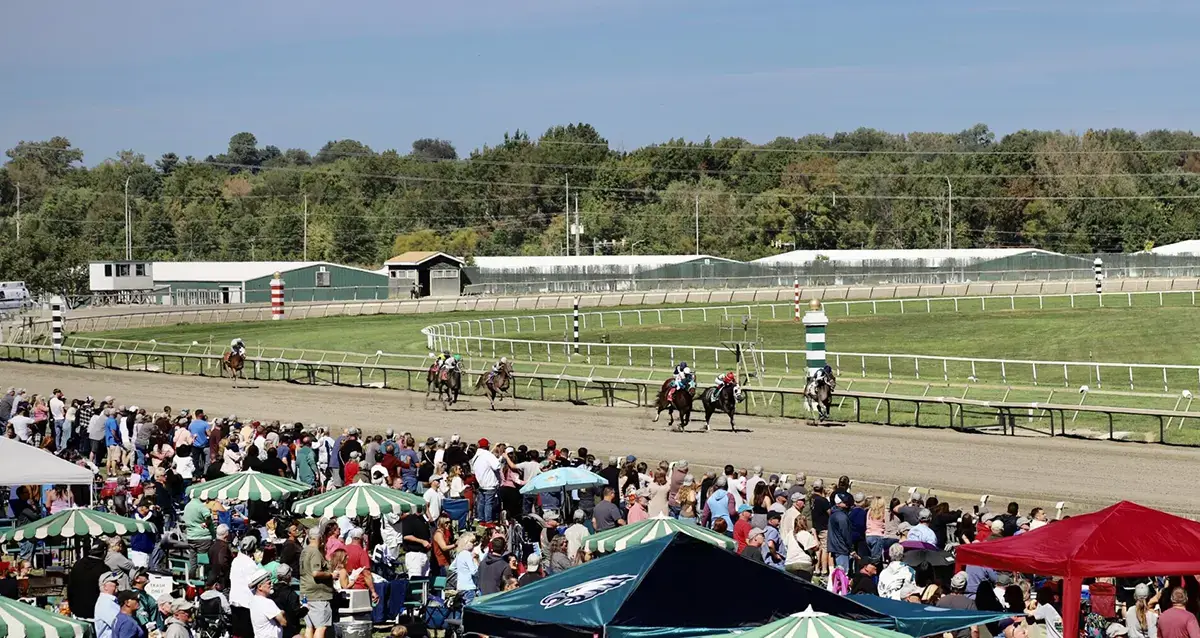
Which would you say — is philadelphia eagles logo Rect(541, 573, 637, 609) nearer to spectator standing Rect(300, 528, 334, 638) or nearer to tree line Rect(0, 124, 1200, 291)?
spectator standing Rect(300, 528, 334, 638)

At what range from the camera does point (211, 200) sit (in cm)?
11656

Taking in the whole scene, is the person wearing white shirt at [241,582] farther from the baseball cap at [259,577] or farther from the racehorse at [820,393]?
the racehorse at [820,393]

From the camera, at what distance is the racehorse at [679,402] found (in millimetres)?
24391

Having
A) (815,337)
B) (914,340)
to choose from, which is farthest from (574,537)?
(914,340)

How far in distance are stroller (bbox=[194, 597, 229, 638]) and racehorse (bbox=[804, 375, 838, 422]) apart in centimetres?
1470

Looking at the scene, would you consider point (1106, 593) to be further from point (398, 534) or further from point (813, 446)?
point (813, 446)

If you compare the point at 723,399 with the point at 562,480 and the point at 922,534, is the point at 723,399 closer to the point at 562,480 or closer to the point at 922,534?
the point at 562,480

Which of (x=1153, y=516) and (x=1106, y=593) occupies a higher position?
(x=1153, y=516)

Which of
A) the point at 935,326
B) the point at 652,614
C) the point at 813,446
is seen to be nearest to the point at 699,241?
the point at 935,326

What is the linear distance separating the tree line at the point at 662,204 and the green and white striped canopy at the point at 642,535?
3151 inches

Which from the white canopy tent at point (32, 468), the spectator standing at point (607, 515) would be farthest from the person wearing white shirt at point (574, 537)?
the white canopy tent at point (32, 468)

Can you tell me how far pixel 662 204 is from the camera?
108 metres

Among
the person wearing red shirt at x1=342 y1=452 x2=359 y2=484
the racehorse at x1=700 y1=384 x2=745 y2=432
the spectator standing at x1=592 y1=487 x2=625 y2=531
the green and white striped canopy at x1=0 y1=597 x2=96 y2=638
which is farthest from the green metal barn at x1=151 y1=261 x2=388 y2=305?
the green and white striped canopy at x1=0 y1=597 x2=96 y2=638

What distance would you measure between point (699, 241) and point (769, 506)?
3514 inches
